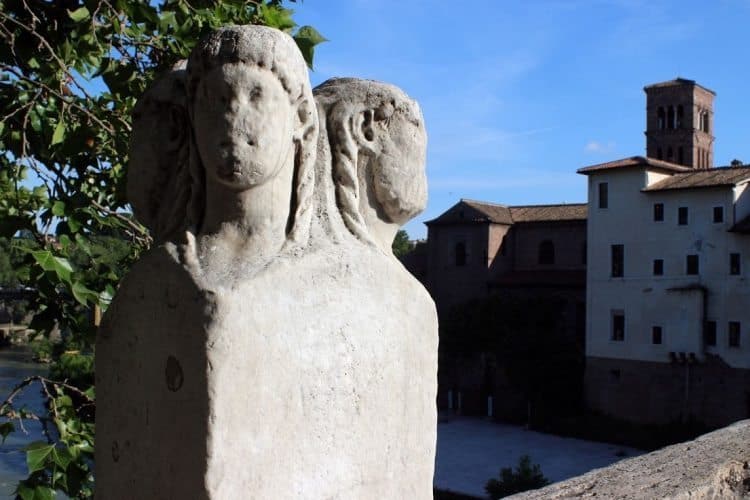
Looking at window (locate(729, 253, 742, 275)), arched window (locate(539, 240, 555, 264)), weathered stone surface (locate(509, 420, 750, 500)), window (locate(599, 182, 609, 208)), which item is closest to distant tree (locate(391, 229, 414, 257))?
arched window (locate(539, 240, 555, 264))

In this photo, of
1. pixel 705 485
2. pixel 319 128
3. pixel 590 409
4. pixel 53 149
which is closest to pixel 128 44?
pixel 53 149

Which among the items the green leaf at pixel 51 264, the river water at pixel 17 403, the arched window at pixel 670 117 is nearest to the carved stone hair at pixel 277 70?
the green leaf at pixel 51 264

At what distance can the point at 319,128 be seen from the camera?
1.85m

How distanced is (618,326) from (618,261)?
1780 mm

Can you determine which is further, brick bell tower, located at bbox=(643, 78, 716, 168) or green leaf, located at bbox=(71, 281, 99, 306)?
brick bell tower, located at bbox=(643, 78, 716, 168)

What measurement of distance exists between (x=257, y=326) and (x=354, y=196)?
44 centimetres

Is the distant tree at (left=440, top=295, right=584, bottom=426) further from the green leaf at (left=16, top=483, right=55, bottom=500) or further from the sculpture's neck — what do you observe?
the sculpture's neck

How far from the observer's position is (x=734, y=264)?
71.8 feet

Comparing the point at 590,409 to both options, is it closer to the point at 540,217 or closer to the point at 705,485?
the point at 540,217

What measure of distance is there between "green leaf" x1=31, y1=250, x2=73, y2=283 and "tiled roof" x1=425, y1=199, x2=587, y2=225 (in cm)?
2600

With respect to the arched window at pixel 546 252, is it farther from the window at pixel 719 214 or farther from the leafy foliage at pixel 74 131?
the leafy foliage at pixel 74 131

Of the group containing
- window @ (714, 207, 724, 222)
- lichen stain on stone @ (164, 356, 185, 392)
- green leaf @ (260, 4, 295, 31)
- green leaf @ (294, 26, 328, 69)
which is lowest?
lichen stain on stone @ (164, 356, 185, 392)

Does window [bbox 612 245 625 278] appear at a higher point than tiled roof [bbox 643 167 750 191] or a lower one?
lower

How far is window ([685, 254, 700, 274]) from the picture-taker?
22.7 meters
